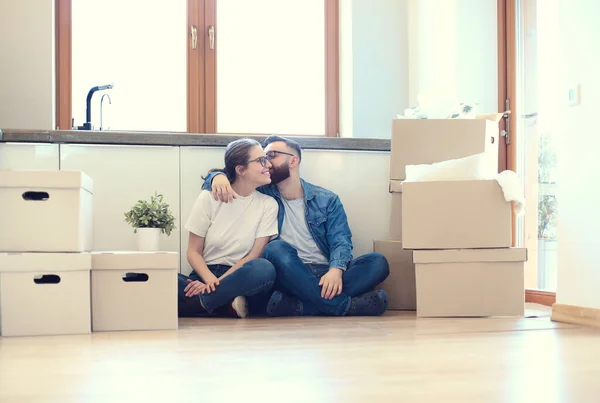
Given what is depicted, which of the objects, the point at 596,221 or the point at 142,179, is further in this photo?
→ the point at 142,179

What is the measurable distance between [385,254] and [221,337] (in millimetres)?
1170

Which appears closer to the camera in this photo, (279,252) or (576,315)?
(576,315)

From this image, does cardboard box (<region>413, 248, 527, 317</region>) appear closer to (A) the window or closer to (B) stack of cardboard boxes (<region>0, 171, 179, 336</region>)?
(B) stack of cardboard boxes (<region>0, 171, 179, 336</region>)

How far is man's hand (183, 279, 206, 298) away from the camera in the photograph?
2842 mm

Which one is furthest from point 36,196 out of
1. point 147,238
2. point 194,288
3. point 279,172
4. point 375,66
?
point 375,66

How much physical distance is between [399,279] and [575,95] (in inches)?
39.7

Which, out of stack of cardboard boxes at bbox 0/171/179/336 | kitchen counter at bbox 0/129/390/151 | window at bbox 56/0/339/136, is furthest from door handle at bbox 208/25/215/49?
stack of cardboard boxes at bbox 0/171/179/336

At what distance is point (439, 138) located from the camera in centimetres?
314

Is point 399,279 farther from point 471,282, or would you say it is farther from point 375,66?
point 375,66

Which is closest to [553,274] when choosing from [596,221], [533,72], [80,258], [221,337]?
[596,221]

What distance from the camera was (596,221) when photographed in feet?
9.11

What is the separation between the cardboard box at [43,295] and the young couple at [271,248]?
0.53 metres

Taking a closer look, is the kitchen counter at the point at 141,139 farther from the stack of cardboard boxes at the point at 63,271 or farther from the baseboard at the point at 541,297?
the baseboard at the point at 541,297

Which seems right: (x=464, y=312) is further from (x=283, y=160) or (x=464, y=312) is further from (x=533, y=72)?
(x=533, y=72)
